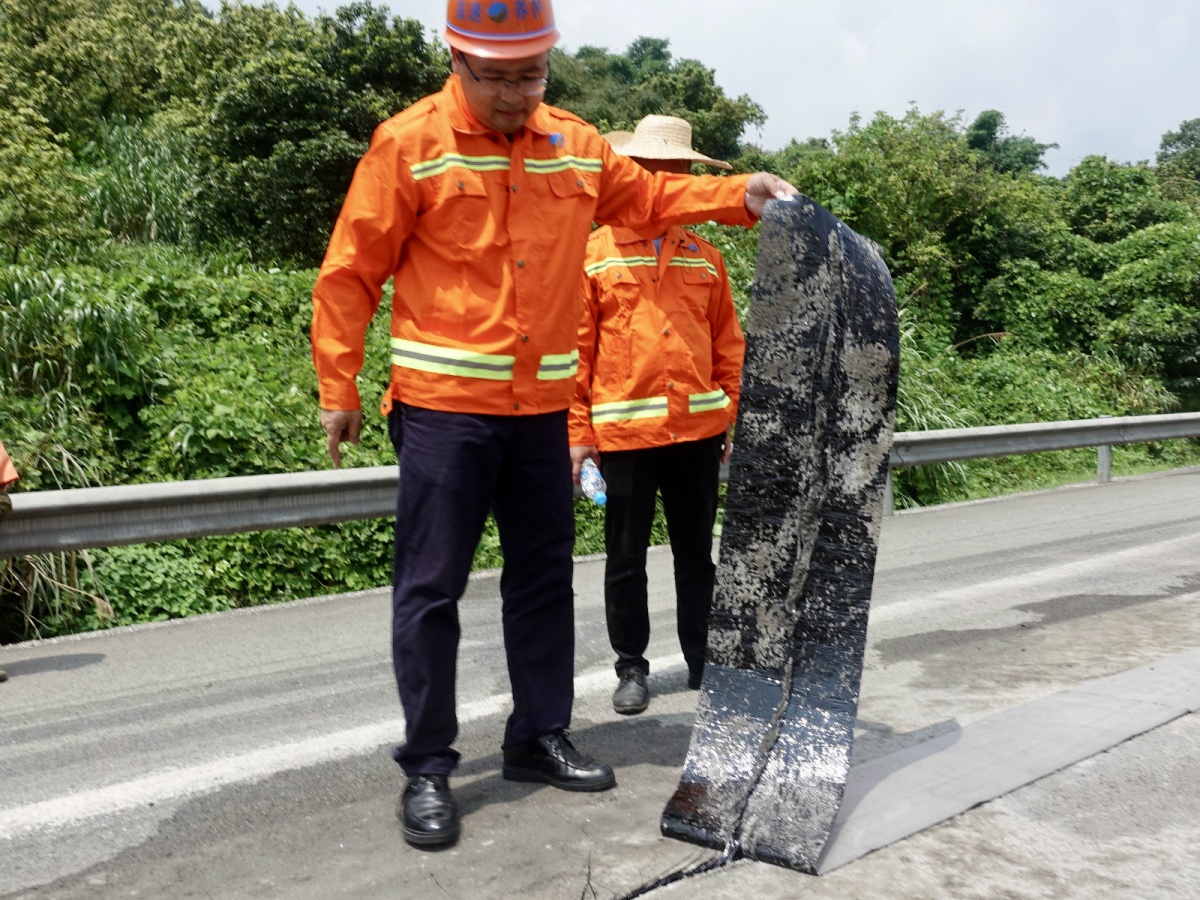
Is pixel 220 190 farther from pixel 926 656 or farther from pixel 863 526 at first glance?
pixel 863 526

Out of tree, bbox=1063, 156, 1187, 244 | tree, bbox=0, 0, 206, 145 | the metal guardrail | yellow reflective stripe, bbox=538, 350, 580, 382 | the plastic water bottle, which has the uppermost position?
tree, bbox=0, 0, 206, 145

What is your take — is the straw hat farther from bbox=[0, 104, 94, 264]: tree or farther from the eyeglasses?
bbox=[0, 104, 94, 264]: tree

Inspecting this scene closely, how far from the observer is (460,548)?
3.48 metres

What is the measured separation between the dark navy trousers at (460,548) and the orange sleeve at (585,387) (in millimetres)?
875

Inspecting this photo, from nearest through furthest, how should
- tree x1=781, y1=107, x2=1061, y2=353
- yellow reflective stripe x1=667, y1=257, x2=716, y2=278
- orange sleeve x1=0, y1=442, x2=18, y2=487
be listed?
yellow reflective stripe x1=667, y1=257, x2=716, y2=278 → orange sleeve x1=0, y1=442, x2=18, y2=487 → tree x1=781, y1=107, x2=1061, y2=353

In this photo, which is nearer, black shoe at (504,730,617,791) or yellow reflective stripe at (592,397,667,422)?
black shoe at (504,730,617,791)

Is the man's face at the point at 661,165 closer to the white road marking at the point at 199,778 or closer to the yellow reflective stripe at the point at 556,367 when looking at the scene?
the yellow reflective stripe at the point at 556,367

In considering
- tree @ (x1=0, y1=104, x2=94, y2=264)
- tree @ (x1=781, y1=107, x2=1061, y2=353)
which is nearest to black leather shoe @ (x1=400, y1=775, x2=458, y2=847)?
tree @ (x1=0, y1=104, x2=94, y2=264)

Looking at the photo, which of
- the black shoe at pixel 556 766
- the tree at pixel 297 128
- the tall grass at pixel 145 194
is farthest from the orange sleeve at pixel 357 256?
the tall grass at pixel 145 194

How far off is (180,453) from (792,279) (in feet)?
19.1

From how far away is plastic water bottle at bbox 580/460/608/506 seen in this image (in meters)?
4.48

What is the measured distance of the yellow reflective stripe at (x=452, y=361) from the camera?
11.2 feet

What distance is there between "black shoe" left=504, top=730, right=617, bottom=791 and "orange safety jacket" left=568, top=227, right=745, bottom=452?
121 centimetres

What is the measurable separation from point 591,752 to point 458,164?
1.84 metres
